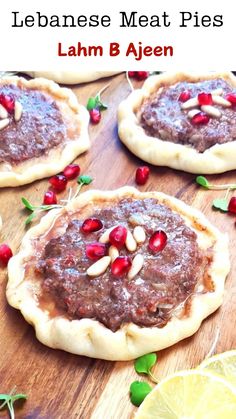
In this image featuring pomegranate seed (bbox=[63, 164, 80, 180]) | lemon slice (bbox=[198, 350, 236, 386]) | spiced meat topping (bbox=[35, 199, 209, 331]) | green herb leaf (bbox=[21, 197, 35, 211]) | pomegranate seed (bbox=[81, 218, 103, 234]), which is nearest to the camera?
lemon slice (bbox=[198, 350, 236, 386])

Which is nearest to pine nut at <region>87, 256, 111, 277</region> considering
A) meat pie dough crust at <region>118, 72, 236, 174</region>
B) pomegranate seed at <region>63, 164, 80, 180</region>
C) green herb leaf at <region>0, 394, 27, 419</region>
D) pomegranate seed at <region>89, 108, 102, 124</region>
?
green herb leaf at <region>0, 394, 27, 419</region>

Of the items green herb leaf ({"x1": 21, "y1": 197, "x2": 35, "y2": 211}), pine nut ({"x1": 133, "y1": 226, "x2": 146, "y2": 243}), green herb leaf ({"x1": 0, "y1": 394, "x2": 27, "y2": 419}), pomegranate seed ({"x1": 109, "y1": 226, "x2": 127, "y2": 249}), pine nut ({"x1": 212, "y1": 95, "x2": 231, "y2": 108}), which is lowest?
green herb leaf ({"x1": 0, "y1": 394, "x2": 27, "y2": 419})

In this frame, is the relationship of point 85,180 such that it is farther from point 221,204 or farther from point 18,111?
point 221,204

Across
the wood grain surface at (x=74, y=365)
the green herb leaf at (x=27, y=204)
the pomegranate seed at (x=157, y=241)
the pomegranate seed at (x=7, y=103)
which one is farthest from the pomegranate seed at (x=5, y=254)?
the pomegranate seed at (x=7, y=103)

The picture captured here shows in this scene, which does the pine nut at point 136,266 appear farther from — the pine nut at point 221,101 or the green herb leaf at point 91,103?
the green herb leaf at point 91,103

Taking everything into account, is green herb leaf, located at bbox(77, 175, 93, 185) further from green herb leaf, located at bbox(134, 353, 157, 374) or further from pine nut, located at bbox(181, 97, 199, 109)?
green herb leaf, located at bbox(134, 353, 157, 374)

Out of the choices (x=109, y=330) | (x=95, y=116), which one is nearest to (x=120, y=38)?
(x=95, y=116)

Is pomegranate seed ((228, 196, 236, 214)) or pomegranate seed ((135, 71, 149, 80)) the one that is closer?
pomegranate seed ((228, 196, 236, 214))

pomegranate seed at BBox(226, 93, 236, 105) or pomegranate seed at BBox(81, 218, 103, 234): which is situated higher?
pomegranate seed at BBox(226, 93, 236, 105)

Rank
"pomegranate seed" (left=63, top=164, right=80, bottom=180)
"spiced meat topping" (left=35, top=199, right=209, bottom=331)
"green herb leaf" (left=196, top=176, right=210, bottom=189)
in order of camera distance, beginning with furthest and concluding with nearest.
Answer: "pomegranate seed" (left=63, top=164, right=80, bottom=180) < "green herb leaf" (left=196, top=176, right=210, bottom=189) < "spiced meat topping" (left=35, top=199, right=209, bottom=331)
